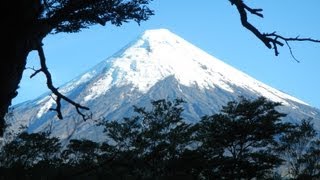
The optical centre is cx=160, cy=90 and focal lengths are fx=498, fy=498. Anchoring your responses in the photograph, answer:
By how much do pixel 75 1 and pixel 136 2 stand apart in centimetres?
219

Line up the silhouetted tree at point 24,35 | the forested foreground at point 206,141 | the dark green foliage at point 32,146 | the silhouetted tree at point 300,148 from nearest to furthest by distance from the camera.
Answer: the silhouetted tree at point 24,35 → the forested foreground at point 206,141 → the dark green foliage at point 32,146 → the silhouetted tree at point 300,148

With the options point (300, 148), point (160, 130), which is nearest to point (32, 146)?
point (160, 130)

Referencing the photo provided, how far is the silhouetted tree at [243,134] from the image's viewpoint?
29.9 metres

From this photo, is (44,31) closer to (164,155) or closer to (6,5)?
(6,5)

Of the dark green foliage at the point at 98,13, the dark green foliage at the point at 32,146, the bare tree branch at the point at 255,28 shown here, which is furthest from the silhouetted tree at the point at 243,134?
the bare tree branch at the point at 255,28

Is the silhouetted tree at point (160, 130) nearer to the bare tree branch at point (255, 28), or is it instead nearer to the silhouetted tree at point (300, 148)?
the silhouetted tree at point (300, 148)

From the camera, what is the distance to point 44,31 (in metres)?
3.23

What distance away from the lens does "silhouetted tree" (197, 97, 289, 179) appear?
98.1ft

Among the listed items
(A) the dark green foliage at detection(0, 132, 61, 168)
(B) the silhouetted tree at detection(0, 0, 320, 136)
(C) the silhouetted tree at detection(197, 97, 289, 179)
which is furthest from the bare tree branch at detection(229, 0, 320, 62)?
(A) the dark green foliage at detection(0, 132, 61, 168)

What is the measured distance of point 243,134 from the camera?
102 ft

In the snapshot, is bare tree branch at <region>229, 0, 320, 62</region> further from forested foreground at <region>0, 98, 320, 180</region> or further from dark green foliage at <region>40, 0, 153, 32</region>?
forested foreground at <region>0, 98, 320, 180</region>

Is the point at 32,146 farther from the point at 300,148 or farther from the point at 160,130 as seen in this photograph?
the point at 300,148

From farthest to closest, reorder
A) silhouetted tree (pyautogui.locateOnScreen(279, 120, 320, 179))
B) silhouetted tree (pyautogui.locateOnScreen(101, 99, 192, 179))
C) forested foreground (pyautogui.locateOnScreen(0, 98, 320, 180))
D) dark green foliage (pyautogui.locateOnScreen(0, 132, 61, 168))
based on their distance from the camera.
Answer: silhouetted tree (pyautogui.locateOnScreen(279, 120, 320, 179)) → dark green foliage (pyautogui.locateOnScreen(0, 132, 61, 168)) → silhouetted tree (pyautogui.locateOnScreen(101, 99, 192, 179)) → forested foreground (pyautogui.locateOnScreen(0, 98, 320, 180))

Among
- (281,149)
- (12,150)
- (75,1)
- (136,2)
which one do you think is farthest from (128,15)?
(281,149)
